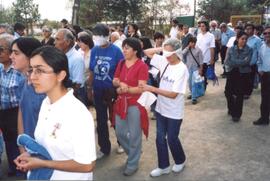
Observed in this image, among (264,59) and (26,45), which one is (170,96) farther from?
(264,59)

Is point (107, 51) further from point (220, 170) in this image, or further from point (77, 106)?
point (77, 106)

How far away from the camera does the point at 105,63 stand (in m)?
5.30

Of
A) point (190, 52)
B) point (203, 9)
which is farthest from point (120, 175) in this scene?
point (203, 9)

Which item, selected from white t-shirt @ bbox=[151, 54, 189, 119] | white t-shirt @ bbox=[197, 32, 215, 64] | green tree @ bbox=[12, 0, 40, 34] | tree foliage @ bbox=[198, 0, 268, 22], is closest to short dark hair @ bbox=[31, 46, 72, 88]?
white t-shirt @ bbox=[151, 54, 189, 119]

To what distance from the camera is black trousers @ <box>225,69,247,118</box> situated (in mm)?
7254

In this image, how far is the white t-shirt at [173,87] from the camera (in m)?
4.51

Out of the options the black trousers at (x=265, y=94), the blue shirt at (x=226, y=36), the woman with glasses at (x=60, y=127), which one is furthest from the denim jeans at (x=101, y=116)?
the blue shirt at (x=226, y=36)

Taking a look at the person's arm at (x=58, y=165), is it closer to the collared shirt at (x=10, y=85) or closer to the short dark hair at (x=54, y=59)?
the short dark hair at (x=54, y=59)

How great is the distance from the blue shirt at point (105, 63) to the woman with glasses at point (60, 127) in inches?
113

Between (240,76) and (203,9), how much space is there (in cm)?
4818

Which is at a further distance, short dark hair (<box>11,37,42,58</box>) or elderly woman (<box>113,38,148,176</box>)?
elderly woman (<box>113,38,148,176</box>)

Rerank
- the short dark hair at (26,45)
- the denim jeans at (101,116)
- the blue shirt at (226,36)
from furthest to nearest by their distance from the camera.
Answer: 1. the blue shirt at (226,36)
2. the denim jeans at (101,116)
3. the short dark hair at (26,45)

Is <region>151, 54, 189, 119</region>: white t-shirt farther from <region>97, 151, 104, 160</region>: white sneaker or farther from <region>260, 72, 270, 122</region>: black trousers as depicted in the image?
<region>260, 72, 270, 122</region>: black trousers

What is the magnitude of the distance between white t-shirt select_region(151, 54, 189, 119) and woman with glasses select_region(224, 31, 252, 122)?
2897 millimetres
